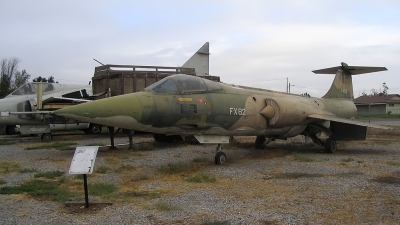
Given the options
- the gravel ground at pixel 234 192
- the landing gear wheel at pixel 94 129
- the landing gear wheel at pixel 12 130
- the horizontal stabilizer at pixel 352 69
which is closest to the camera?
the gravel ground at pixel 234 192

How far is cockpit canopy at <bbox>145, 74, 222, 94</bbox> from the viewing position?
8.87 metres

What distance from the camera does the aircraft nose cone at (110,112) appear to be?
7.58 m

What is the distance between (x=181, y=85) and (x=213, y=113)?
1.05 m

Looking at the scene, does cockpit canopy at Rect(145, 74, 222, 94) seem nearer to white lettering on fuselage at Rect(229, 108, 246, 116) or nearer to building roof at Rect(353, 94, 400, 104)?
white lettering on fuselage at Rect(229, 108, 246, 116)

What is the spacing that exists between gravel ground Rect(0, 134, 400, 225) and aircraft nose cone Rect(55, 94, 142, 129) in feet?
3.84

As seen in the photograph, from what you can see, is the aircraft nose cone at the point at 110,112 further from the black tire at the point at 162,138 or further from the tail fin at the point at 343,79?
the tail fin at the point at 343,79

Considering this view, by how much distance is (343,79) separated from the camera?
53.0 feet

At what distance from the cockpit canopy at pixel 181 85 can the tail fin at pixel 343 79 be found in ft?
26.4

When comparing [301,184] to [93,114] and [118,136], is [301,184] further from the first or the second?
[118,136]

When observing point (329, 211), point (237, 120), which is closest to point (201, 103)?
point (237, 120)

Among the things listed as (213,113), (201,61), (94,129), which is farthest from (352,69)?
(94,129)

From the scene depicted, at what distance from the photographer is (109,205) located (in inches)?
216

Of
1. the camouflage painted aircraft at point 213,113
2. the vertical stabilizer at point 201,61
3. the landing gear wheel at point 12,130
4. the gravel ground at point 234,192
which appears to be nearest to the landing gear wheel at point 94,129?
the landing gear wheel at point 12,130

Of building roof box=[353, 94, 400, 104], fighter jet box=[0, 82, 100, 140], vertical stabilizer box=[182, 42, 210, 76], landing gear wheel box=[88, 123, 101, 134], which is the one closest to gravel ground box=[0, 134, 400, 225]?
fighter jet box=[0, 82, 100, 140]
